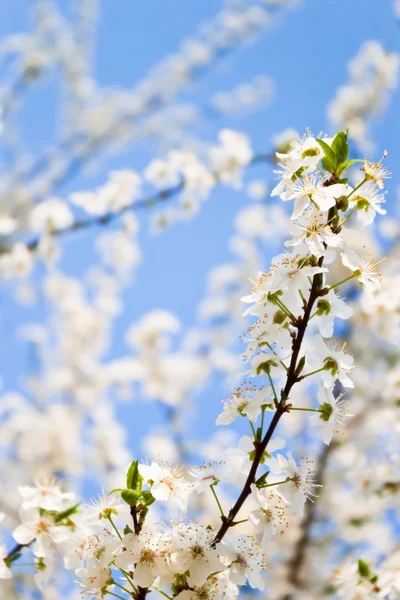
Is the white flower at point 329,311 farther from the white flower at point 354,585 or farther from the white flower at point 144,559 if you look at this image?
the white flower at point 354,585

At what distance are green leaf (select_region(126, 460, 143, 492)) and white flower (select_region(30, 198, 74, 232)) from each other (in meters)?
2.39

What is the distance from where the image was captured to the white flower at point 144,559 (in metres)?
1.16

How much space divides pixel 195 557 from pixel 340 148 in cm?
88

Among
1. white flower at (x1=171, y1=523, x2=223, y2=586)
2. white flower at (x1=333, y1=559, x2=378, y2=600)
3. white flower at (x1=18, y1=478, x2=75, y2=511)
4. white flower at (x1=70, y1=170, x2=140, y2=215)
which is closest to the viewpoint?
white flower at (x1=171, y1=523, x2=223, y2=586)

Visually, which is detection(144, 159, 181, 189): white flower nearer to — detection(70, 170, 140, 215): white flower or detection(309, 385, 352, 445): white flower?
detection(70, 170, 140, 215): white flower

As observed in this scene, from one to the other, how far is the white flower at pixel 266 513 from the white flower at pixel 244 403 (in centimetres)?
15

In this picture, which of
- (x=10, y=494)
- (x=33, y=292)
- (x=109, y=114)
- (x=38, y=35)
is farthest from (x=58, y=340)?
(x=38, y=35)

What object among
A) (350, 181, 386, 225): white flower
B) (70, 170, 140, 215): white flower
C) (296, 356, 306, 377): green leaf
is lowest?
(296, 356, 306, 377): green leaf

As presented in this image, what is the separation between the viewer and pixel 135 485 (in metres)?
1.24

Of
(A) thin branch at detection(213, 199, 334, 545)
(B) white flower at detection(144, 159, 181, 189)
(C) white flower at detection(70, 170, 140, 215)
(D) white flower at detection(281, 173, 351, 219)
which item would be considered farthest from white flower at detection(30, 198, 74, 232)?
(A) thin branch at detection(213, 199, 334, 545)

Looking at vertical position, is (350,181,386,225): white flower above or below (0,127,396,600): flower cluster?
above

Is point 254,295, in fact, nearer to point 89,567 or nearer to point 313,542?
point 89,567

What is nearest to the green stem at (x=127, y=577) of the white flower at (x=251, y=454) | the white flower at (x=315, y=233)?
the white flower at (x=251, y=454)

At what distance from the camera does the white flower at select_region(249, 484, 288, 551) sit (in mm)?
1211
